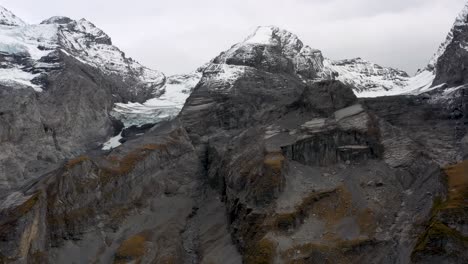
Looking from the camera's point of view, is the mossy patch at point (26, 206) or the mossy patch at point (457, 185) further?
the mossy patch at point (26, 206)

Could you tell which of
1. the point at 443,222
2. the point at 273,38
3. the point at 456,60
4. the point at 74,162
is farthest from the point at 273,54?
the point at 443,222

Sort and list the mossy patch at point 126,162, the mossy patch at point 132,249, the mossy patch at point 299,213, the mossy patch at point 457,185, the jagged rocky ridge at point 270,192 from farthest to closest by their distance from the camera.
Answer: the mossy patch at point 126,162, the mossy patch at point 132,249, the mossy patch at point 299,213, the jagged rocky ridge at point 270,192, the mossy patch at point 457,185

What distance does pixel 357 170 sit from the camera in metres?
104

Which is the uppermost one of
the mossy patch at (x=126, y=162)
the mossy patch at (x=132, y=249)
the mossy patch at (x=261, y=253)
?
the mossy patch at (x=126, y=162)

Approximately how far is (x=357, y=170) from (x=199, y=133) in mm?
47248

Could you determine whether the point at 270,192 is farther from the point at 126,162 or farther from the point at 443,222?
the point at 126,162

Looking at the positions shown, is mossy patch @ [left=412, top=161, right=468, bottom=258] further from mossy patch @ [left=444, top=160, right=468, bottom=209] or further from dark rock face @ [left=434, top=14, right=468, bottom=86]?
dark rock face @ [left=434, top=14, right=468, bottom=86]

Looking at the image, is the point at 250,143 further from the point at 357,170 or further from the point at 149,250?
the point at 149,250

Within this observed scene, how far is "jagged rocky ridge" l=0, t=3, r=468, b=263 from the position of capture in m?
84.5

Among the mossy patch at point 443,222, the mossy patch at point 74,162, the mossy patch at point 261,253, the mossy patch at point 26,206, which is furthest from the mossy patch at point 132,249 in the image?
the mossy patch at point 443,222

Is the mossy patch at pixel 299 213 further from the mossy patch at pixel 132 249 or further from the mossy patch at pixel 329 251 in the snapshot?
the mossy patch at pixel 132 249

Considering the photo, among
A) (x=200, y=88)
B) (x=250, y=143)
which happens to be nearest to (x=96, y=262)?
(x=250, y=143)

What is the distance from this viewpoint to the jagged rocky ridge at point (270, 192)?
84.5 metres

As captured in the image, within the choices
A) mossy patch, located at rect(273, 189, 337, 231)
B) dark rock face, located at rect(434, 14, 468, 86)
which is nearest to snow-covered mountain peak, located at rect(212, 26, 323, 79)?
dark rock face, located at rect(434, 14, 468, 86)
